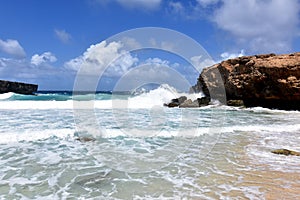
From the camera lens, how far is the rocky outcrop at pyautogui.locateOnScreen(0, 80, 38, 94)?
1770 inches

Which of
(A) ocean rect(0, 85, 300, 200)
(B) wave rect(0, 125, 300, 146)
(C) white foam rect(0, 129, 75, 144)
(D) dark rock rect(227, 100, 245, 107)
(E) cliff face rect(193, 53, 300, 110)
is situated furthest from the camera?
(D) dark rock rect(227, 100, 245, 107)

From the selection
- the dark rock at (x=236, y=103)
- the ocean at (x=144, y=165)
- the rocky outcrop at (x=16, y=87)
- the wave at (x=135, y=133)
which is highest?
the rocky outcrop at (x=16, y=87)

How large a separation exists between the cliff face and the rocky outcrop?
116 feet

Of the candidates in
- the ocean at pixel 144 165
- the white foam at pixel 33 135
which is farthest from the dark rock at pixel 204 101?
the white foam at pixel 33 135

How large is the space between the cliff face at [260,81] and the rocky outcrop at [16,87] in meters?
35.3

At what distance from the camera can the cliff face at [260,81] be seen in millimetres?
20983

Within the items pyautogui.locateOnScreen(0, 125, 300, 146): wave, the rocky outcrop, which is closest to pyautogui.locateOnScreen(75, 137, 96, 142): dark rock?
pyautogui.locateOnScreen(0, 125, 300, 146): wave

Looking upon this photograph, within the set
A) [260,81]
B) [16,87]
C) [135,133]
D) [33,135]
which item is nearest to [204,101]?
[260,81]

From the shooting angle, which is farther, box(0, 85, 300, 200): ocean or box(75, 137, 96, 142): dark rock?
box(75, 137, 96, 142): dark rock

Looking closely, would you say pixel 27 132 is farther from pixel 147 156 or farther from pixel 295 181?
pixel 295 181

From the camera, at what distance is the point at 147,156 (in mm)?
7148

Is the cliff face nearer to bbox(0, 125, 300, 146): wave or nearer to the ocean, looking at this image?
bbox(0, 125, 300, 146): wave

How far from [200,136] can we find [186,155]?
3.04m

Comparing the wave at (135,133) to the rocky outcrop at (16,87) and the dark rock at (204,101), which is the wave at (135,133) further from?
the rocky outcrop at (16,87)
